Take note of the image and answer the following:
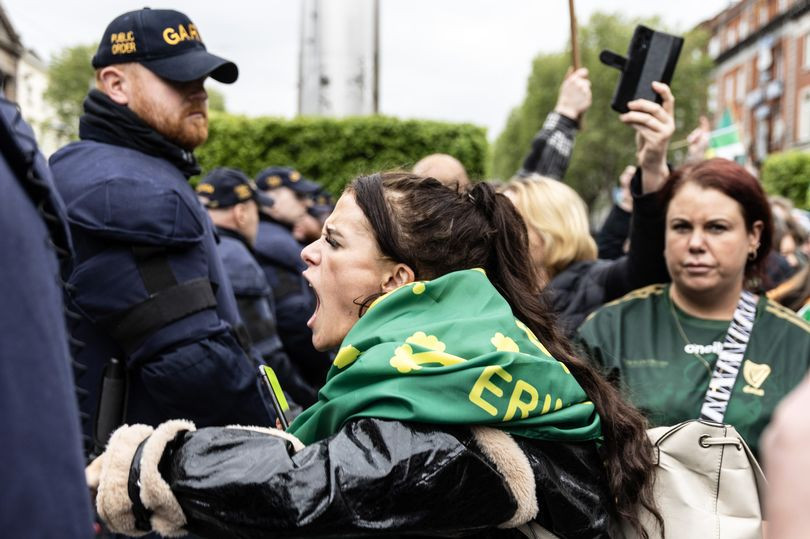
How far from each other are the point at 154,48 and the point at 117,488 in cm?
183

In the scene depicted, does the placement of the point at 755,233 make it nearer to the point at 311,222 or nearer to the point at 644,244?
the point at 644,244

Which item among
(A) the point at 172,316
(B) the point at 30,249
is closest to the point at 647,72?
(A) the point at 172,316

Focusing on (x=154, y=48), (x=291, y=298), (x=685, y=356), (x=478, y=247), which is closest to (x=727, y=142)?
(x=291, y=298)

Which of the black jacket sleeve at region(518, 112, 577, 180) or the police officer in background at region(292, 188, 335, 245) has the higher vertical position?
the black jacket sleeve at region(518, 112, 577, 180)

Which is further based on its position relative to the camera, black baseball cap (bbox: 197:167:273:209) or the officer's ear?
black baseball cap (bbox: 197:167:273:209)

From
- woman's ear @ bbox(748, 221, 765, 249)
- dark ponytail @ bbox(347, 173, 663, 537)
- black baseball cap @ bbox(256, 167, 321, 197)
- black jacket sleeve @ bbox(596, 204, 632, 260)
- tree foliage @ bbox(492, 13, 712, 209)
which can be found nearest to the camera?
dark ponytail @ bbox(347, 173, 663, 537)

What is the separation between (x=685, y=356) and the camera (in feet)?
9.69

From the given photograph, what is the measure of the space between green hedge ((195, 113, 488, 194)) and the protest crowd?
533cm

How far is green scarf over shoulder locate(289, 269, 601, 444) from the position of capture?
1.53 meters

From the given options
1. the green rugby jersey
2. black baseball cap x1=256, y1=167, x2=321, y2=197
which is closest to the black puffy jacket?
the green rugby jersey

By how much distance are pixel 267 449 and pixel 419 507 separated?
0.28 metres

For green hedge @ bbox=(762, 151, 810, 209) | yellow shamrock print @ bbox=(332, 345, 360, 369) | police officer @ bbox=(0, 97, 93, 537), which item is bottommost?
green hedge @ bbox=(762, 151, 810, 209)

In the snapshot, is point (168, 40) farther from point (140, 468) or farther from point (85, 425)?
point (140, 468)

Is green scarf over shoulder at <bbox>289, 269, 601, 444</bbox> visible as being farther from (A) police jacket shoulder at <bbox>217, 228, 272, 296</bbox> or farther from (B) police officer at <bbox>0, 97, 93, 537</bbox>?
(A) police jacket shoulder at <bbox>217, 228, 272, 296</bbox>
